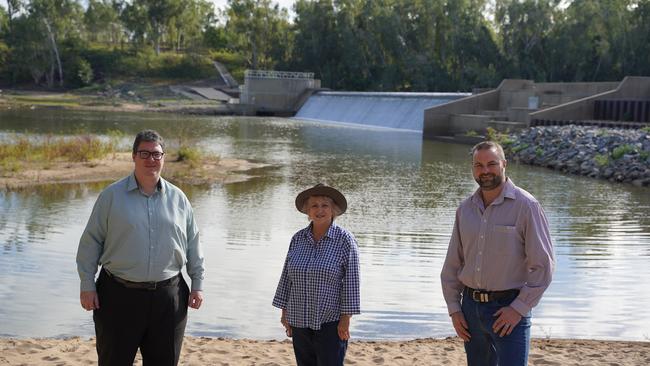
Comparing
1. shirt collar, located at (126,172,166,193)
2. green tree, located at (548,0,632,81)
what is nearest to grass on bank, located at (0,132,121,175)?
shirt collar, located at (126,172,166,193)

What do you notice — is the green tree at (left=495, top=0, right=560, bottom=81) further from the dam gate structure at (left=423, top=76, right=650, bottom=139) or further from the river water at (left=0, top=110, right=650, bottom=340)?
the river water at (left=0, top=110, right=650, bottom=340)

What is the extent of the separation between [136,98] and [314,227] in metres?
58.1

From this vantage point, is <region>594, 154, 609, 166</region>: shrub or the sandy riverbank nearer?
the sandy riverbank

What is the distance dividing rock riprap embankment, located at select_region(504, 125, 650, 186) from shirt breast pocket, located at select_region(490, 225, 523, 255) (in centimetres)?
1602

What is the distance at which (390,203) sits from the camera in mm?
14445

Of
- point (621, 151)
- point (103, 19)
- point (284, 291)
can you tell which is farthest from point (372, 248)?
point (103, 19)

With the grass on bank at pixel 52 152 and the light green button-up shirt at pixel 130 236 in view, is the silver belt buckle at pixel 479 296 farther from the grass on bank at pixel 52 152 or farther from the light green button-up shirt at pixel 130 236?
the grass on bank at pixel 52 152

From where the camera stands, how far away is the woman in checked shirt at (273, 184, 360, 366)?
12.2ft

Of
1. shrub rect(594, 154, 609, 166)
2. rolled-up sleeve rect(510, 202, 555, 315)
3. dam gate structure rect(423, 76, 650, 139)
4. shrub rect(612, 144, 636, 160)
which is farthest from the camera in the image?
dam gate structure rect(423, 76, 650, 139)

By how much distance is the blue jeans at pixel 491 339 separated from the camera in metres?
3.57

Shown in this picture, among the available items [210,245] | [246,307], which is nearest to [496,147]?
[246,307]

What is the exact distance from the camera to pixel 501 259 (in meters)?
3.57

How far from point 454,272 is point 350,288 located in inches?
19.8

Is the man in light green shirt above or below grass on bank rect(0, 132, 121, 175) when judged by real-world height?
above
